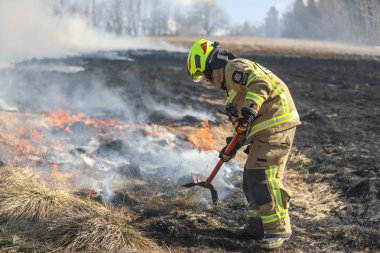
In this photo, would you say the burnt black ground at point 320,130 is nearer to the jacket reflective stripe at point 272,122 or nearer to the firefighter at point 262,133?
the firefighter at point 262,133

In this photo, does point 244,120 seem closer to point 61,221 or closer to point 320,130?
point 61,221

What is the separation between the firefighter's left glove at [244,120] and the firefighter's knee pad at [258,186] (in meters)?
0.44

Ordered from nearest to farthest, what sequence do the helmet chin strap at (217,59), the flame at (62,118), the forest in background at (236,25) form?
1. the helmet chin strap at (217,59)
2. the flame at (62,118)
3. the forest in background at (236,25)

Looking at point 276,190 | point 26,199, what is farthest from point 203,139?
point 26,199

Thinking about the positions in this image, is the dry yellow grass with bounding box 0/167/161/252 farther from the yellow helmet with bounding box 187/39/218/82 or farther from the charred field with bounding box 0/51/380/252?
the yellow helmet with bounding box 187/39/218/82

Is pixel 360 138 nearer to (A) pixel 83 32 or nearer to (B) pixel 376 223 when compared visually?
(B) pixel 376 223

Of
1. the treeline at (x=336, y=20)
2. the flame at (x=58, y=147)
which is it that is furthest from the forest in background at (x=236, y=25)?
the flame at (x=58, y=147)

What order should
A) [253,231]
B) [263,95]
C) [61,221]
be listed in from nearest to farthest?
[61,221] < [263,95] < [253,231]

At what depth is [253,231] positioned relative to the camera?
15.4ft

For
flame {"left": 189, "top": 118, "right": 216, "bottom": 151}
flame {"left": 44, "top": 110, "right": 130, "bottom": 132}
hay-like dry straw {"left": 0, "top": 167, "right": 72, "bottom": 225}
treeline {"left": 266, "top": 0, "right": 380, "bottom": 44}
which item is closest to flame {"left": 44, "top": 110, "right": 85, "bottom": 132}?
flame {"left": 44, "top": 110, "right": 130, "bottom": 132}

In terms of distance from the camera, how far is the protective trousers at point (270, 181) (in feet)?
14.4

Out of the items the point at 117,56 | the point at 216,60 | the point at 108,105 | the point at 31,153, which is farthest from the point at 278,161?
the point at 117,56

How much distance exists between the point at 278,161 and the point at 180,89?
11065 millimetres

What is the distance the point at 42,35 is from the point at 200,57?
20.5 metres
